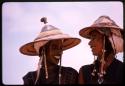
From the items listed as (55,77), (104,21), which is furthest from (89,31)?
(55,77)

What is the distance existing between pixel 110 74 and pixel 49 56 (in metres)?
0.49

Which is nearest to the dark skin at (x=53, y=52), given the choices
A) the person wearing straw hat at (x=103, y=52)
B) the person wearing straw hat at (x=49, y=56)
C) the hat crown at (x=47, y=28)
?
the person wearing straw hat at (x=49, y=56)

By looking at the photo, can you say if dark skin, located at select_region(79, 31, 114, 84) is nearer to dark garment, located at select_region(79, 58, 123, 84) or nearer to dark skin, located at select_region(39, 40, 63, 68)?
dark garment, located at select_region(79, 58, 123, 84)

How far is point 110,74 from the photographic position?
3.20 metres

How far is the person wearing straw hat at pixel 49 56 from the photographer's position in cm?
319

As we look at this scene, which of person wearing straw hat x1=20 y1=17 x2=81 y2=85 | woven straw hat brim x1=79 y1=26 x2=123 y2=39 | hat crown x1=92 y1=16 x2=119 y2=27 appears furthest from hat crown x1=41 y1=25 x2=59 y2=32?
hat crown x1=92 y1=16 x2=119 y2=27

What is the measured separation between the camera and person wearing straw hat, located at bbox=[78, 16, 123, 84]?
124 inches

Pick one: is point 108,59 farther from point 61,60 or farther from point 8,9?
point 8,9

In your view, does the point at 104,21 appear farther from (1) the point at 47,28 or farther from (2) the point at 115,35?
(1) the point at 47,28

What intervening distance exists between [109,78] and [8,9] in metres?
0.92

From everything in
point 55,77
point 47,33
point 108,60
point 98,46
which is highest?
point 47,33

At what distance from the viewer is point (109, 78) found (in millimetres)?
3170

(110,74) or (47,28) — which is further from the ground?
(47,28)

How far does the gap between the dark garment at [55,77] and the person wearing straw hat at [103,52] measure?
0.06 m
